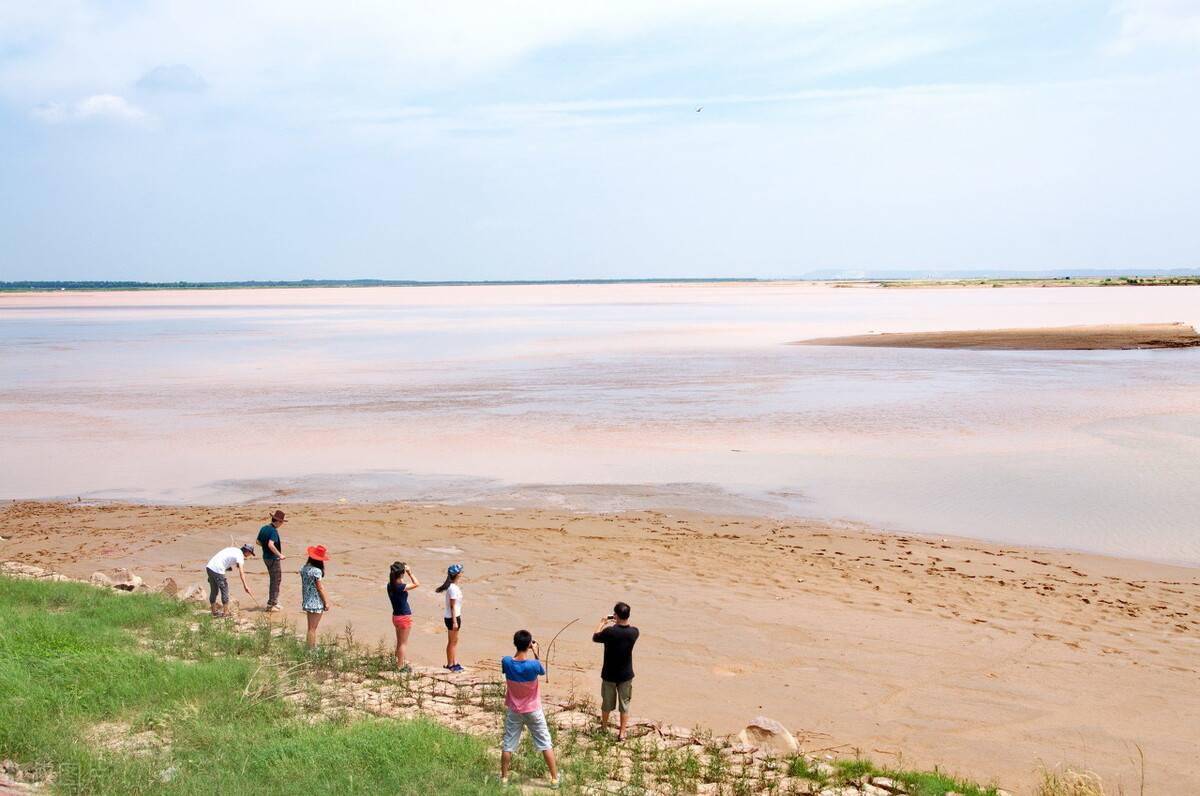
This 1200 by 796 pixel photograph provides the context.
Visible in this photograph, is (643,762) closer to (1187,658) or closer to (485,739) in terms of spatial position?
(485,739)

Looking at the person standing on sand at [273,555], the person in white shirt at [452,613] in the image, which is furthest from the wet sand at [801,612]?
the person in white shirt at [452,613]

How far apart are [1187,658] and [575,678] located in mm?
6960

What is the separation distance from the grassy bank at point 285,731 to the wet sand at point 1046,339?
46.9 m

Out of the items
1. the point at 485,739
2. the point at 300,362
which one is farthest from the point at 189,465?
the point at 300,362

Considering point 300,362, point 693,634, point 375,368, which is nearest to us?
point 693,634

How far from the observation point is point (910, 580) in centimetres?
1471

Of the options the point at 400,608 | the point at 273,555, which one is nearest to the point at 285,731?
the point at 400,608

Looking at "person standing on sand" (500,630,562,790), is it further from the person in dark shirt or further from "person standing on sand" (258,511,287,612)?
"person standing on sand" (258,511,287,612)

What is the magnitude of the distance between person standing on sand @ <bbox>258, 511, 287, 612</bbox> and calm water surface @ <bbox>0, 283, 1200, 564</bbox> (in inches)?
266

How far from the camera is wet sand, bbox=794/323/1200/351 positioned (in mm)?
51656

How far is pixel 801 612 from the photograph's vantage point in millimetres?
13430

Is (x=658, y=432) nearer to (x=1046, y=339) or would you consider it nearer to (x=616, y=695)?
(x=616, y=695)

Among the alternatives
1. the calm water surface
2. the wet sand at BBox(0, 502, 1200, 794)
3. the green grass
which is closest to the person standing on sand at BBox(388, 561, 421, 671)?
the wet sand at BBox(0, 502, 1200, 794)

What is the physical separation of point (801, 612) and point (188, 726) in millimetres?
7713
